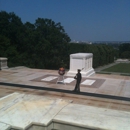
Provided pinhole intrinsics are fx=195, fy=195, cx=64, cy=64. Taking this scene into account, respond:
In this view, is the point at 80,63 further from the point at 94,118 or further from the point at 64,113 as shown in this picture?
the point at 94,118

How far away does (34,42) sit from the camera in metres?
36.3

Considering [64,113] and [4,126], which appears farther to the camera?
[64,113]

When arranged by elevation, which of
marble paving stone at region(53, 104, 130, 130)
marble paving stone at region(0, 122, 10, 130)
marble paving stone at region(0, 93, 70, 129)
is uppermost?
marble paving stone at region(0, 93, 70, 129)

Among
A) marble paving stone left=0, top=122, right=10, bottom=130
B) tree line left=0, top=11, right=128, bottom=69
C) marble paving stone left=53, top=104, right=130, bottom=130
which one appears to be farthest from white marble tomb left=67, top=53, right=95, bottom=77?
tree line left=0, top=11, right=128, bottom=69

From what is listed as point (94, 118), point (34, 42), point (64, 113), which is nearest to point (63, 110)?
point (64, 113)

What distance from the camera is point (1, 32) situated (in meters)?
35.2

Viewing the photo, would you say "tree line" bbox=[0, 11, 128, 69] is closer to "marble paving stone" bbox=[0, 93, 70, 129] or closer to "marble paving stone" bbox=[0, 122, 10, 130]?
"marble paving stone" bbox=[0, 93, 70, 129]

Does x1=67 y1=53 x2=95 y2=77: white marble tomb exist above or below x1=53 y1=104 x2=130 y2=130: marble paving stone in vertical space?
above

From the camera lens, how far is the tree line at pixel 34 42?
34.2 meters

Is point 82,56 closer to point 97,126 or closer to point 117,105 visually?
point 117,105

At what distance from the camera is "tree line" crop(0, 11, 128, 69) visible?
112ft

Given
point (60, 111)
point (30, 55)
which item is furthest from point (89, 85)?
point (30, 55)

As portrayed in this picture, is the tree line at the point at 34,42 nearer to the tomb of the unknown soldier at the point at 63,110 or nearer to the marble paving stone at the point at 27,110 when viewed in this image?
the tomb of the unknown soldier at the point at 63,110

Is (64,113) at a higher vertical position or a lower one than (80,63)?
lower
